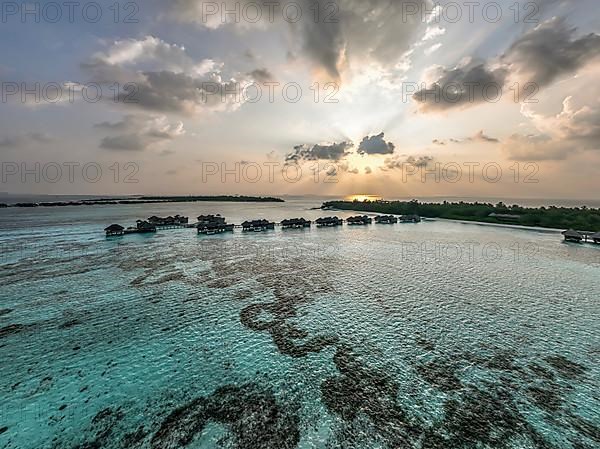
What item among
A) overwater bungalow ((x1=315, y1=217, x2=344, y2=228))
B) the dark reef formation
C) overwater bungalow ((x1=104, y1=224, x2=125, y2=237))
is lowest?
the dark reef formation

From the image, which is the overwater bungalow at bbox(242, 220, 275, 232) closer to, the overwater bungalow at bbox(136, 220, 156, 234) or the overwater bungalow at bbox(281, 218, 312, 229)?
the overwater bungalow at bbox(281, 218, 312, 229)

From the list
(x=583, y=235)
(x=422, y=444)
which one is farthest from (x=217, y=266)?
(x=583, y=235)

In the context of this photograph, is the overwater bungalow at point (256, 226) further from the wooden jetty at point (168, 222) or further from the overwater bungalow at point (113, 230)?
the overwater bungalow at point (113, 230)

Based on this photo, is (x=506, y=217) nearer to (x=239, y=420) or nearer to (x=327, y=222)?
(x=327, y=222)

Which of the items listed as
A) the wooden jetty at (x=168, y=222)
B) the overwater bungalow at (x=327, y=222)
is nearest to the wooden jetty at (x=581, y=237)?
the overwater bungalow at (x=327, y=222)

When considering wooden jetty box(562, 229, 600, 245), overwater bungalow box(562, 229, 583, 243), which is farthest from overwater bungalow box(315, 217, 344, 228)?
wooden jetty box(562, 229, 600, 245)

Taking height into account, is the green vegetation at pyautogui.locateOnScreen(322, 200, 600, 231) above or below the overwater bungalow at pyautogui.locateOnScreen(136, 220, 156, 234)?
above

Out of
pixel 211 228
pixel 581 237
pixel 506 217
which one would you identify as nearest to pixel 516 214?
pixel 506 217
